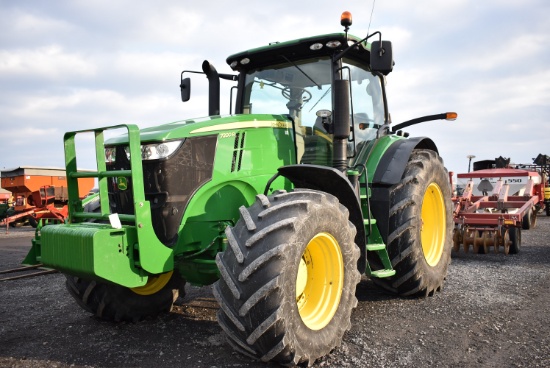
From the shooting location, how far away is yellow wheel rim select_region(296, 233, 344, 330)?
340cm

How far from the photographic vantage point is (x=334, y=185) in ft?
12.6

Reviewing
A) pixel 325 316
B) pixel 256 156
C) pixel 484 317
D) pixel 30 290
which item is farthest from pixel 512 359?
pixel 30 290

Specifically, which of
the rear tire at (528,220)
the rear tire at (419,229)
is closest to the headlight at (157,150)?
the rear tire at (419,229)

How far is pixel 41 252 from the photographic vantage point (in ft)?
11.2

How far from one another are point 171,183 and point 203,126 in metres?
0.56

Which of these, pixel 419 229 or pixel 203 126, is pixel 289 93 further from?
pixel 419 229

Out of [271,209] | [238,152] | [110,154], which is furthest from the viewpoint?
[238,152]

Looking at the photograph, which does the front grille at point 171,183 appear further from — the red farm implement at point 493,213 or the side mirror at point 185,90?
the red farm implement at point 493,213

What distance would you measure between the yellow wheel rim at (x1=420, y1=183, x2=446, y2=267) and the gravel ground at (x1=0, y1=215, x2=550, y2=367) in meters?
0.49

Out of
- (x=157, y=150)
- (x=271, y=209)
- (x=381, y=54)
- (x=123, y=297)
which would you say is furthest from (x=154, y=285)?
(x=381, y=54)

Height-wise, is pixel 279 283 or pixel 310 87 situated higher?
pixel 310 87

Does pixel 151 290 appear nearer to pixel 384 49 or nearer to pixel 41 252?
pixel 41 252

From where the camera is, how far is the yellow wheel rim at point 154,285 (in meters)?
4.18

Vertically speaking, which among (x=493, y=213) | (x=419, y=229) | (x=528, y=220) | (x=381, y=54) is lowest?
(x=528, y=220)
